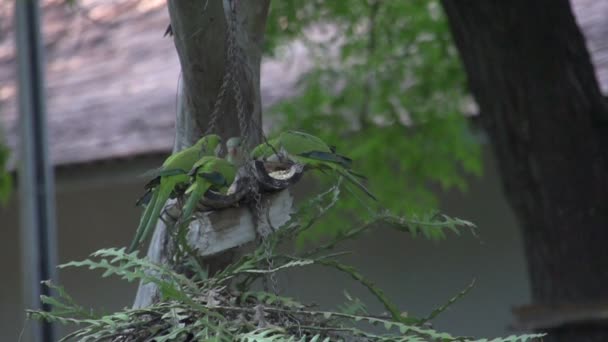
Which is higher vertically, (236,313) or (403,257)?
(236,313)

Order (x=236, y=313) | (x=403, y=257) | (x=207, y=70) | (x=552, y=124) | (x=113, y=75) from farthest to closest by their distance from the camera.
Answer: (x=113, y=75) < (x=403, y=257) < (x=552, y=124) < (x=207, y=70) < (x=236, y=313)

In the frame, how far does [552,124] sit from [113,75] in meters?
3.60

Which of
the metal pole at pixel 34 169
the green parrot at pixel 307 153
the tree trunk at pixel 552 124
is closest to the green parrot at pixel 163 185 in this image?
the green parrot at pixel 307 153

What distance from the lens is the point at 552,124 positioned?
3.81 m

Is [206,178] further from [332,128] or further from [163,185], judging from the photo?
[332,128]

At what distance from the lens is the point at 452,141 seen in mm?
4832

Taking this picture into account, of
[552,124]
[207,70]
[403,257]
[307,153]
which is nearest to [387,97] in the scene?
[552,124]

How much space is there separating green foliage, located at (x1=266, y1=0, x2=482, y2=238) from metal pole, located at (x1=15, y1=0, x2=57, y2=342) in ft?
3.56

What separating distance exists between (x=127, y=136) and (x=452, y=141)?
5.98ft

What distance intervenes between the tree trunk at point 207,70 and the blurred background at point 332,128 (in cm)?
261

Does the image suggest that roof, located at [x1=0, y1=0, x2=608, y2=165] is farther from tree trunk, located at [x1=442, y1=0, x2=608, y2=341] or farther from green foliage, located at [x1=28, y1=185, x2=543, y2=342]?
green foliage, located at [x1=28, y1=185, x2=543, y2=342]

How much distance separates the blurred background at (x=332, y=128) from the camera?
4891 millimetres

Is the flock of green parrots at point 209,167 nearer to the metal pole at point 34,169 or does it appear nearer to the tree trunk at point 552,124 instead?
the tree trunk at point 552,124

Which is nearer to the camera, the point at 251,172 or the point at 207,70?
the point at 251,172
